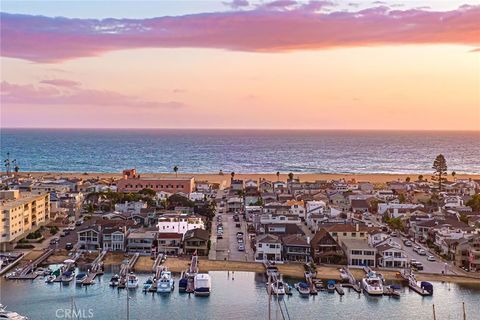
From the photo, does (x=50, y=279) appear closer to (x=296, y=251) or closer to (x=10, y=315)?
(x=10, y=315)

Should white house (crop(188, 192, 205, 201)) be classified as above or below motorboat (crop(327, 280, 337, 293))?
above

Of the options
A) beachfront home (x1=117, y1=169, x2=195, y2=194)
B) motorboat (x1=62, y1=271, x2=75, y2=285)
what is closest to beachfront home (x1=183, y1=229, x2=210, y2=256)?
motorboat (x1=62, y1=271, x2=75, y2=285)

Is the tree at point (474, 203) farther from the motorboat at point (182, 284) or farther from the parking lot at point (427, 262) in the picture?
the motorboat at point (182, 284)

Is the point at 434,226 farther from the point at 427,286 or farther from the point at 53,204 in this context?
the point at 53,204

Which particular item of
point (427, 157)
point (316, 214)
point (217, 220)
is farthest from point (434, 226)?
point (427, 157)

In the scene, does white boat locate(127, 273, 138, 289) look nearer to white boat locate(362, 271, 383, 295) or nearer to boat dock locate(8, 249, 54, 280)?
boat dock locate(8, 249, 54, 280)
